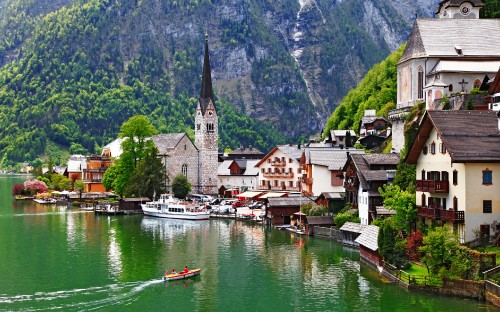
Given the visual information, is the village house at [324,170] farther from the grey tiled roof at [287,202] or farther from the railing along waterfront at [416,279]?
the railing along waterfront at [416,279]

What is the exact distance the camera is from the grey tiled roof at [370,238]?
56.3m

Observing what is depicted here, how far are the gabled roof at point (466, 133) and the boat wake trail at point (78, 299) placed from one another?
23.0 metres

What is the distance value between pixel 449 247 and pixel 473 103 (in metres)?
23.4

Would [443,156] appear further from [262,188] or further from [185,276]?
[262,188]

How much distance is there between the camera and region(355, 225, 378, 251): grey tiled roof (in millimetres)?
56322

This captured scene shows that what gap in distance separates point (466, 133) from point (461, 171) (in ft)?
10.4

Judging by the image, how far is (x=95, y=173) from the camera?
142m

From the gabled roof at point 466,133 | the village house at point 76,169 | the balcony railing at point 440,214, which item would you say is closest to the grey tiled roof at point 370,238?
the balcony railing at point 440,214

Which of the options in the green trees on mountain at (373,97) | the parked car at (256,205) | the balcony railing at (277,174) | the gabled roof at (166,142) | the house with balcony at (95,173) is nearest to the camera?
the parked car at (256,205)

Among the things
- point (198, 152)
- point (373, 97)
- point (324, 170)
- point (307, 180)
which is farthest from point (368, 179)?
point (373, 97)

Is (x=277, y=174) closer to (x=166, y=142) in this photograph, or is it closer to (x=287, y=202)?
(x=166, y=142)

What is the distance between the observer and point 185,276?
178 feet

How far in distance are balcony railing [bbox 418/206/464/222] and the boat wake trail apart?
2076 cm

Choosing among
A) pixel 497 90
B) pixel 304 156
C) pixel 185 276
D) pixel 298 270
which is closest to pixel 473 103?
pixel 497 90
